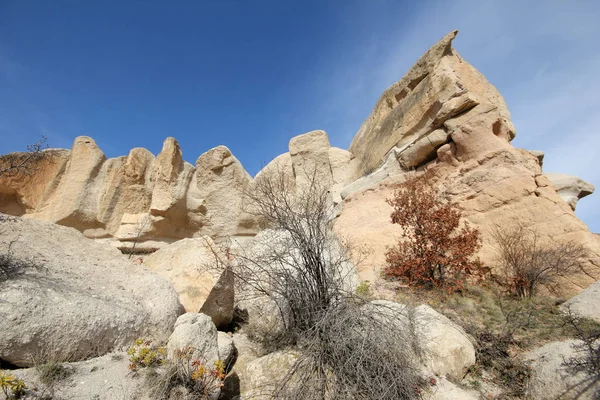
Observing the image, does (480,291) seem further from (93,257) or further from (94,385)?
(93,257)

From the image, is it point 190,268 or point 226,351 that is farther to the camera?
point 190,268

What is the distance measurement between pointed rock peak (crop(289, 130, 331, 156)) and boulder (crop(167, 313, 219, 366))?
8.14 m

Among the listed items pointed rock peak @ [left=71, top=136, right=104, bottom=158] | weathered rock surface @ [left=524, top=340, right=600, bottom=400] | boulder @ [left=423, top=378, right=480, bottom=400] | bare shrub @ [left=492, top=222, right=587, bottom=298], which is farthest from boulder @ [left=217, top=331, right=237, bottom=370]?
pointed rock peak @ [left=71, top=136, right=104, bottom=158]

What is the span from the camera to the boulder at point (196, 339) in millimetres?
2869

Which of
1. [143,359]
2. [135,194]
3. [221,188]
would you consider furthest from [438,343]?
[135,194]

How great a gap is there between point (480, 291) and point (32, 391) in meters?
5.55

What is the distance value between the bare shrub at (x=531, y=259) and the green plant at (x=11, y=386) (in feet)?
19.3

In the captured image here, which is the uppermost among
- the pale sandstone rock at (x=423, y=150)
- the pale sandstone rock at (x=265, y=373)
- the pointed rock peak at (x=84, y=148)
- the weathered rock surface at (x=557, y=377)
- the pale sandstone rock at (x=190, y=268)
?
the pointed rock peak at (x=84, y=148)

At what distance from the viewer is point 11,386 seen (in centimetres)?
204

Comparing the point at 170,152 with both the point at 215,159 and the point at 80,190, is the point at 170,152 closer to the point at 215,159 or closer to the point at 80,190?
the point at 215,159

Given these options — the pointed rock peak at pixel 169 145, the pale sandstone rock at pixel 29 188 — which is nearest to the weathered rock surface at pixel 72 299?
the pointed rock peak at pixel 169 145

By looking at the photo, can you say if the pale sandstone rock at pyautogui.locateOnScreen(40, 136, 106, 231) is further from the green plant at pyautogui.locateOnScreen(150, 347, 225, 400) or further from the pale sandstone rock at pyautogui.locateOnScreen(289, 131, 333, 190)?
the green plant at pyautogui.locateOnScreen(150, 347, 225, 400)

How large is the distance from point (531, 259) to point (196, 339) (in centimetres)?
494

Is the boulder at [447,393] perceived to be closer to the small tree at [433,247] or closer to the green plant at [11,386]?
the small tree at [433,247]
